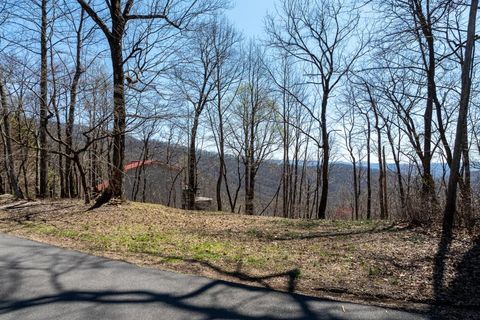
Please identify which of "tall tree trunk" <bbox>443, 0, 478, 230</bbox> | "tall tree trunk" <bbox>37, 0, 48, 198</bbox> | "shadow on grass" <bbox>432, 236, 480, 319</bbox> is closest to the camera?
"shadow on grass" <bbox>432, 236, 480, 319</bbox>

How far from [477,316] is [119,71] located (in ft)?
37.6

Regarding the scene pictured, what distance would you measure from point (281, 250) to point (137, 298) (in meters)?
3.24

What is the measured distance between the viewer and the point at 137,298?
4.24m

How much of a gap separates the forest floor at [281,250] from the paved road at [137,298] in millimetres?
414

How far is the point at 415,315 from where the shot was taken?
12.7ft

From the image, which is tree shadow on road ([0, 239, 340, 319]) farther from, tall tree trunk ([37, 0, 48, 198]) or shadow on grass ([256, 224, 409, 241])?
tall tree trunk ([37, 0, 48, 198])

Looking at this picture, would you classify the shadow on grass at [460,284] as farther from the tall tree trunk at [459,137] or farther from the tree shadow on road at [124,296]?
the tree shadow on road at [124,296]

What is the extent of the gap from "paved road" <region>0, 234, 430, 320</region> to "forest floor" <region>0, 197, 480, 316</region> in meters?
0.41

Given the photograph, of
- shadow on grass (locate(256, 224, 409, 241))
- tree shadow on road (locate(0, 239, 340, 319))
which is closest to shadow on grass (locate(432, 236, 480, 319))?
tree shadow on road (locate(0, 239, 340, 319))

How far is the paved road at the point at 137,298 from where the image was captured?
3.81 m

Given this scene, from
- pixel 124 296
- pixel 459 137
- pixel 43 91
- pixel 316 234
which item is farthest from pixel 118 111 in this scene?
pixel 459 137

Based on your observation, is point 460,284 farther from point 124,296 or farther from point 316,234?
point 124,296

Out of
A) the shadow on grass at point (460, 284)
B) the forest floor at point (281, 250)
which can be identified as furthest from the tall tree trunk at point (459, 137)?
the shadow on grass at point (460, 284)

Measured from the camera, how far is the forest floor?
483 centimetres
